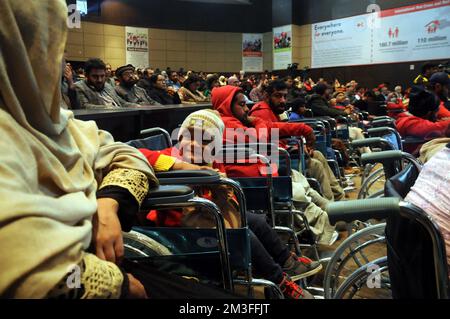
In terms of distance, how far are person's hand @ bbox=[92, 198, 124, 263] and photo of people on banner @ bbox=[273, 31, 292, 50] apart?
44.0 feet

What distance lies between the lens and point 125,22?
12719mm

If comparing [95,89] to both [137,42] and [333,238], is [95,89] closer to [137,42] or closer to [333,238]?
[333,238]

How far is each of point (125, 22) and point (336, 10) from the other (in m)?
6.29

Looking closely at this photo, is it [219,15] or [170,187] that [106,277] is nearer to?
[170,187]

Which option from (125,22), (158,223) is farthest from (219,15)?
(158,223)

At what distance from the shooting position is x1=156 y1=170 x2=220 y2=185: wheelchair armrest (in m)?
1.31

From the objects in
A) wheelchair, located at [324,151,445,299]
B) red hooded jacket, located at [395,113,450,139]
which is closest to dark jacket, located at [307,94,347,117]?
red hooded jacket, located at [395,113,450,139]

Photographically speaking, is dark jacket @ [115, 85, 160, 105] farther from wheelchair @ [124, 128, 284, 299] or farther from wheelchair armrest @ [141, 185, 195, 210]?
wheelchair armrest @ [141, 185, 195, 210]

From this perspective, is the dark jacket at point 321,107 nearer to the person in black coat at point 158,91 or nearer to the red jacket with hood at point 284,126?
the red jacket with hood at point 284,126

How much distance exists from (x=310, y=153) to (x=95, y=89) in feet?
8.04

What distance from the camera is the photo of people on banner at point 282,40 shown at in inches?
537

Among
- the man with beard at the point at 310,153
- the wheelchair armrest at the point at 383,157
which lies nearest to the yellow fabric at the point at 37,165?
the wheelchair armrest at the point at 383,157

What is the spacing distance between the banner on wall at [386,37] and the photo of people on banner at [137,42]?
529 cm

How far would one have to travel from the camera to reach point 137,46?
1311 centimetres
